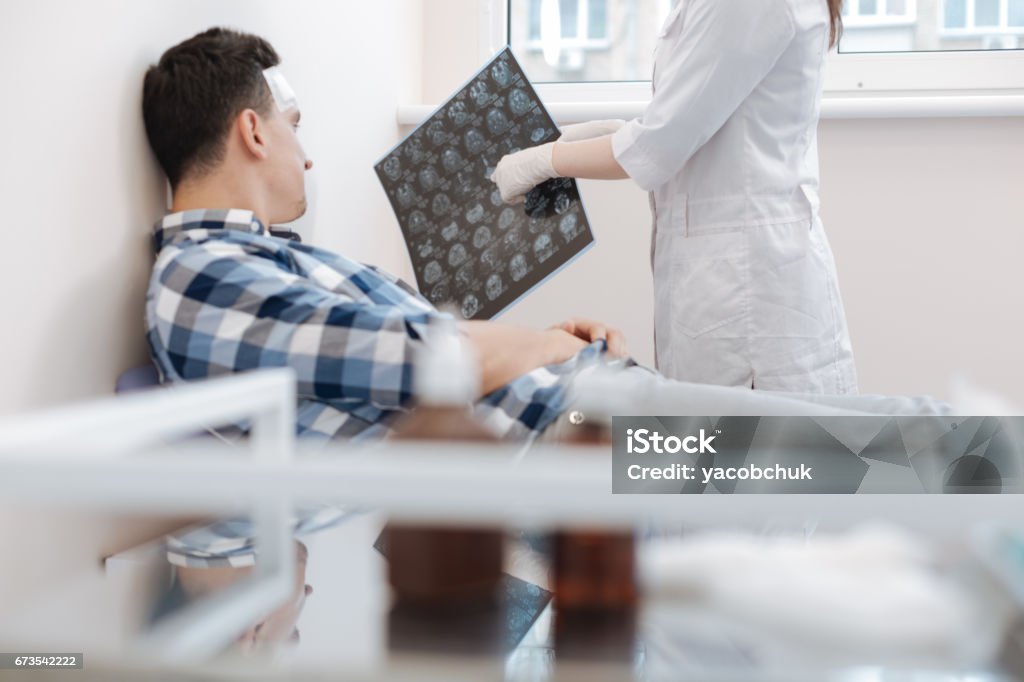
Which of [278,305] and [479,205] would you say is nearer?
[278,305]

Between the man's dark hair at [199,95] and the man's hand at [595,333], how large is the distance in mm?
532

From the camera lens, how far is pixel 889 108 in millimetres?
2135

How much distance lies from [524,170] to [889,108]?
3.47 ft

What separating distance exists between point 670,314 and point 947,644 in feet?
3.96

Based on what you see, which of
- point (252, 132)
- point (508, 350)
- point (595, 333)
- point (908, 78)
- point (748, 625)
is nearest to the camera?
point (748, 625)

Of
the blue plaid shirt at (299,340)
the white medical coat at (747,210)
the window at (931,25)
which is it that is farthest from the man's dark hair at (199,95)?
the window at (931,25)

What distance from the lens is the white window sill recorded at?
6.91 ft

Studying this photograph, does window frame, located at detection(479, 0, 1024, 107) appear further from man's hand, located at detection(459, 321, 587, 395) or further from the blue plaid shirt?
the blue plaid shirt

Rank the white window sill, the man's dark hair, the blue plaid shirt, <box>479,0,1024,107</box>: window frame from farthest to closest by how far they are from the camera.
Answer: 1. <box>479,0,1024,107</box>: window frame
2. the white window sill
3. the man's dark hair
4. the blue plaid shirt

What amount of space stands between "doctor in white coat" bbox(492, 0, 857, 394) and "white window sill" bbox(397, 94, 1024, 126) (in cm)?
66

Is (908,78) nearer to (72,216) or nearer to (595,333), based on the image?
(595,333)

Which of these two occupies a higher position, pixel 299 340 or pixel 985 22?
pixel 985 22

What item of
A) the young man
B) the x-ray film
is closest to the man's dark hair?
the young man

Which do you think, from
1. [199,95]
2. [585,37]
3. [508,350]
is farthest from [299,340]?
[585,37]
